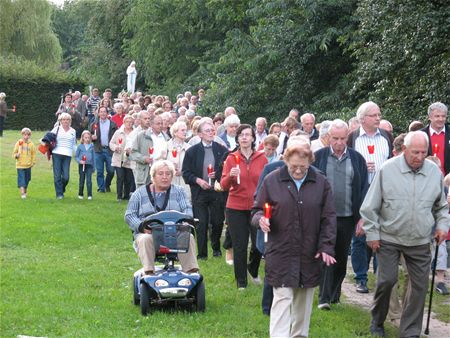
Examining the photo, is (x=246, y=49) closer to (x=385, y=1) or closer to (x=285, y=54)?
(x=285, y=54)

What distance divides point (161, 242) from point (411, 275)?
282 cm

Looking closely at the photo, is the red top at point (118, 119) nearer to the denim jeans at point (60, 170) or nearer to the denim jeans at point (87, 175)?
the denim jeans at point (87, 175)

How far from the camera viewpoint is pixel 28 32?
57375 mm

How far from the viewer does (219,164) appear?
13523 millimetres

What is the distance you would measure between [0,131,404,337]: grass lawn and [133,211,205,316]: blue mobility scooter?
205 mm

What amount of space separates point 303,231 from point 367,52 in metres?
14.0

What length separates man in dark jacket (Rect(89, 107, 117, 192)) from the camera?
73.6ft

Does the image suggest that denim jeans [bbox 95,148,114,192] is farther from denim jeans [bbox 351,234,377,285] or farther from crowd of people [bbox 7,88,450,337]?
denim jeans [bbox 351,234,377,285]

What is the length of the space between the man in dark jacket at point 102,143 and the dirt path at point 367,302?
1029 centimetres

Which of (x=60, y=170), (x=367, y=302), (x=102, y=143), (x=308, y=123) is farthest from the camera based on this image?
(x=102, y=143)

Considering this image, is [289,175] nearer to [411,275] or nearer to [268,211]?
[268,211]

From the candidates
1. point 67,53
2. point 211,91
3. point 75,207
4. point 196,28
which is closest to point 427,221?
point 75,207

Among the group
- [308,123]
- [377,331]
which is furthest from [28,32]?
[377,331]

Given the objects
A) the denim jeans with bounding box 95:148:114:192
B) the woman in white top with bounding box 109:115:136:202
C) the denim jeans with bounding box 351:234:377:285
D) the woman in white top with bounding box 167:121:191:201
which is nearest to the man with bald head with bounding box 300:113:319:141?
the woman in white top with bounding box 167:121:191:201
